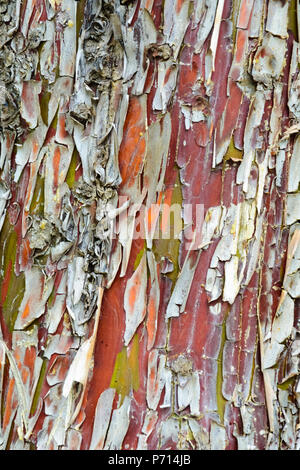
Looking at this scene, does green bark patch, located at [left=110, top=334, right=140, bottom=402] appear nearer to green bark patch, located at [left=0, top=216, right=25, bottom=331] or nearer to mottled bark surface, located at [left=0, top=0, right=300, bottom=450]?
mottled bark surface, located at [left=0, top=0, right=300, bottom=450]

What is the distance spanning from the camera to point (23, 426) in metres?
1.14

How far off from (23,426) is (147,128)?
2.17 feet

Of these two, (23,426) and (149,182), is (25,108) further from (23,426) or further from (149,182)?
(23,426)

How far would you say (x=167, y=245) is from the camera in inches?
44.5

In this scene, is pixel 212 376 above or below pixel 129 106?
below

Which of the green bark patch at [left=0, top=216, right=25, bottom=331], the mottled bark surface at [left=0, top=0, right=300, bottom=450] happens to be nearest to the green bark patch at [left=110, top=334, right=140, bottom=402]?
the mottled bark surface at [left=0, top=0, right=300, bottom=450]

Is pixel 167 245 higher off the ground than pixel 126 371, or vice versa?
pixel 167 245

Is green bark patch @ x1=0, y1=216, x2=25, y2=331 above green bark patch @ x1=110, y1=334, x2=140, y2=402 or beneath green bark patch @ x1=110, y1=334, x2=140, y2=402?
above

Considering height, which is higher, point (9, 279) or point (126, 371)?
point (9, 279)

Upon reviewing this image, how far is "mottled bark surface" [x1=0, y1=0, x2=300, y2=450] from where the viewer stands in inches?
44.0

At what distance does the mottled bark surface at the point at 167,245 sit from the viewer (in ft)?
3.67

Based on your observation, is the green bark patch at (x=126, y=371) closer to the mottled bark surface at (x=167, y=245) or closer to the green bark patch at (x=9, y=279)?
the mottled bark surface at (x=167, y=245)
